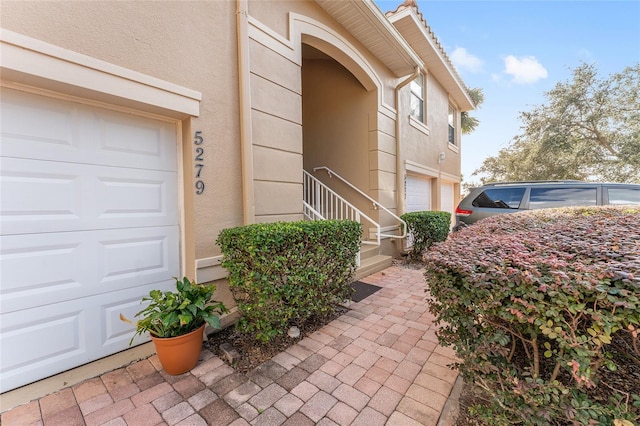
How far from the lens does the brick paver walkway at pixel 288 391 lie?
1755mm

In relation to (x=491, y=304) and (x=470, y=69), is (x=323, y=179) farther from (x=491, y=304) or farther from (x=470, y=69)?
(x=470, y=69)

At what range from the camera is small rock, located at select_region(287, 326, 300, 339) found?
2725mm

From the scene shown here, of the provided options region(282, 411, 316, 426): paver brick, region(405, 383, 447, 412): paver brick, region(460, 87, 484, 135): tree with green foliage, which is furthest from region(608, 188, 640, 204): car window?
region(460, 87, 484, 135): tree with green foliage

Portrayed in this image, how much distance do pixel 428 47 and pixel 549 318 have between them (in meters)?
8.00

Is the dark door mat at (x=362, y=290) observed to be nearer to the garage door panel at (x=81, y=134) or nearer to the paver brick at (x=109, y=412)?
the paver brick at (x=109, y=412)

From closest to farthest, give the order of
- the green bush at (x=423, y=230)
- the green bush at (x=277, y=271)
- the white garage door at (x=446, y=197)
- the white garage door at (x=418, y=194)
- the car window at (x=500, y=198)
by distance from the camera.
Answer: the green bush at (x=277, y=271) → the car window at (x=500, y=198) → the green bush at (x=423, y=230) → the white garage door at (x=418, y=194) → the white garage door at (x=446, y=197)

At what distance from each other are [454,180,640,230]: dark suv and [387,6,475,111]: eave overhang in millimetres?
4304

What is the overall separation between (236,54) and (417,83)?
654 cm

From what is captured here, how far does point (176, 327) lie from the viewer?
2240 millimetres

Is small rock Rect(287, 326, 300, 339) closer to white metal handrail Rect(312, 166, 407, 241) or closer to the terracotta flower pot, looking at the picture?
the terracotta flower pot

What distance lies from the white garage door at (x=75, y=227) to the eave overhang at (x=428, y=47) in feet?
20.2

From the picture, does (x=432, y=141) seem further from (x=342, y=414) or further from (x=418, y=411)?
(x=342, y=414)

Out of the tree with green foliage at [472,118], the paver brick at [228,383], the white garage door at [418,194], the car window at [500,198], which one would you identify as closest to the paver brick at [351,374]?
the paver brick at [228,383]

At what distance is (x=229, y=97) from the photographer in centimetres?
304
